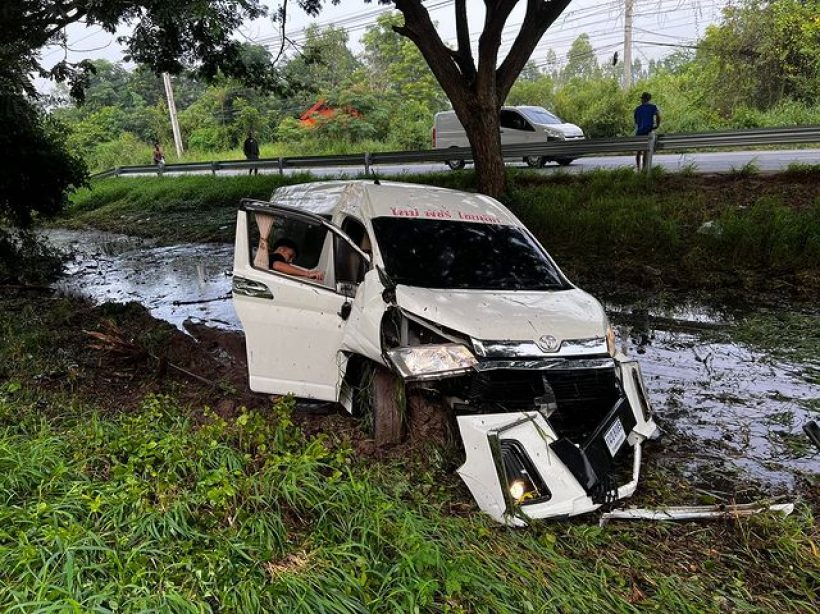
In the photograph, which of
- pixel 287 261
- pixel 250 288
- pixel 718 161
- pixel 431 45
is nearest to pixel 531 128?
pixel 718 161

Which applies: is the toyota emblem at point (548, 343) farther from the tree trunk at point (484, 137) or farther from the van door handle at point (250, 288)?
the tree trunk at point (484, 137)

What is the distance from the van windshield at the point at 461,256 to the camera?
4355mm

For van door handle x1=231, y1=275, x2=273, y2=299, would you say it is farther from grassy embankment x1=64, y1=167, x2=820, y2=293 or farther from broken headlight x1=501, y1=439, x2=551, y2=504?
grassy embankment x1=64, y1=167, x2=820, y2=293

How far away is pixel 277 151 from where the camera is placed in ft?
102

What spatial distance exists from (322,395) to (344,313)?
73 cm

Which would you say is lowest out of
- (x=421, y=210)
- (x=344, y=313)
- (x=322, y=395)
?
(x=322, y=395)

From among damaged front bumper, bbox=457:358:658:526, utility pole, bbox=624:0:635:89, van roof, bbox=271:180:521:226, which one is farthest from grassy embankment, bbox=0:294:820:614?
utility pole, bbox=624:0:635:89

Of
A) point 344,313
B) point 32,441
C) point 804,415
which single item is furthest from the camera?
point 804,415

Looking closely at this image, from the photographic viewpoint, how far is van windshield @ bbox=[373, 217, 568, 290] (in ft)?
14.3

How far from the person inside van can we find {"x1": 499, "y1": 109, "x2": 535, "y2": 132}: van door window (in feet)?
44.0

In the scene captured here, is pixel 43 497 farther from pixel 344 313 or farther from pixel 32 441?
pixel 344 313

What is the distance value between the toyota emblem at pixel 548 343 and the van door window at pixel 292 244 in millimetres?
1812

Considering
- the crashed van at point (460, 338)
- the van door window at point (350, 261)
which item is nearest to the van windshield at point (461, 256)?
the crashed van at point (460, 338)

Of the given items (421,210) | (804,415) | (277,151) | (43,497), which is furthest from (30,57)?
(277,151)
